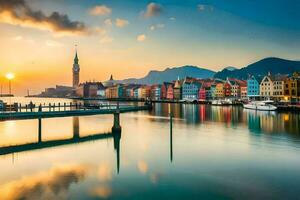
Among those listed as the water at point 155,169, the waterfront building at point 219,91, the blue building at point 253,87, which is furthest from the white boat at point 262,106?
the water at point 155,169

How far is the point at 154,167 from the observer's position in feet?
89.7

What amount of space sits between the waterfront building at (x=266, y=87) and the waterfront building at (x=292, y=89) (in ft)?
28.4

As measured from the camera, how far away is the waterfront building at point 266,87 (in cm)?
13462

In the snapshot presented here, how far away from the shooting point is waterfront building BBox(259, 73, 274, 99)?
442 ft

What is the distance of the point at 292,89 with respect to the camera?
12250cm

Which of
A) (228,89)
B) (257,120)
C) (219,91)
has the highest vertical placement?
(228,89)

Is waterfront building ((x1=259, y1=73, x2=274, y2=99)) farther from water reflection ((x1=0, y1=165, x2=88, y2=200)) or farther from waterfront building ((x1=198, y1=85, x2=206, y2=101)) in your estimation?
water reflection ((x1=0, y1=165, x2=88, y2=200))

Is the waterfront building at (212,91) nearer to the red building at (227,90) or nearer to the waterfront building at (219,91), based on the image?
the waterfront building at (219,91)

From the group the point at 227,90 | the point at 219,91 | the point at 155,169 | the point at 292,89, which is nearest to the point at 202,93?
the point at 219,91

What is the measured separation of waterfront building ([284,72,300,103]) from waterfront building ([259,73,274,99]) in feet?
28.4

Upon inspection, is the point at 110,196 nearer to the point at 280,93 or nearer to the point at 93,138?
the point at 93,138

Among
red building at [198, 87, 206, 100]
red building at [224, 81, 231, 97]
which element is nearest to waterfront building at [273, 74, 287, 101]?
red building at [224, 81, 231, 97]

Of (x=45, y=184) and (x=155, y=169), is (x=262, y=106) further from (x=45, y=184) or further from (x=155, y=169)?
(x=45, y=184)

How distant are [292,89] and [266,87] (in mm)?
16550
